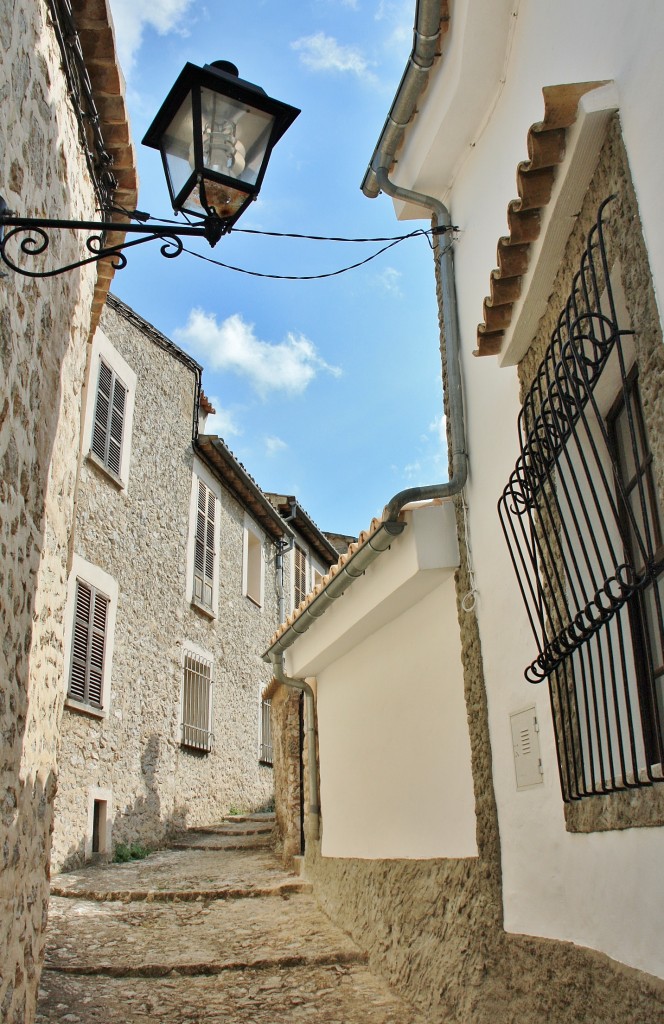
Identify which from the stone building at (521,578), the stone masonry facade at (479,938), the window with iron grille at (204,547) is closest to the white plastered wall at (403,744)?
the stone building at (521,578)

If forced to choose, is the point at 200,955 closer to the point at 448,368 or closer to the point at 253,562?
the point at 448,368

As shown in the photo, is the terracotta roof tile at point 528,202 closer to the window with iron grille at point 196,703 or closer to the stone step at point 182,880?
Answer: the stone step at point 182,880

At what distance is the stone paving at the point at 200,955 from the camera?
5.31 meters

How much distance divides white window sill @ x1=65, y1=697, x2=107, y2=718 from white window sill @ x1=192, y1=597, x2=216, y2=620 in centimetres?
343

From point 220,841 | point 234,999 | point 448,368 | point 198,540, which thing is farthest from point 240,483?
point 234,999

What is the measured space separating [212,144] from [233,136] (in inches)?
4.0

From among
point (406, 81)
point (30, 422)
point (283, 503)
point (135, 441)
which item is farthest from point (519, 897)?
point (283, 503)

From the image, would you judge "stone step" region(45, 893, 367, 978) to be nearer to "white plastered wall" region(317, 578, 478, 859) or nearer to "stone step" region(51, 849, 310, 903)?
"stone step" region(51, 849, 310, 903)

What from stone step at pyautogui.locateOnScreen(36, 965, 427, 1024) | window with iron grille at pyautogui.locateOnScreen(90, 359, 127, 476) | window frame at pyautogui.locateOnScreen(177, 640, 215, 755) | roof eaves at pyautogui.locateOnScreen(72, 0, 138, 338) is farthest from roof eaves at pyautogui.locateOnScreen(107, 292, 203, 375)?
stone step at pyautogui.locateOnScreen(36, 965, 427, 1024)

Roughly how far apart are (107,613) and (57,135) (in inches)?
276

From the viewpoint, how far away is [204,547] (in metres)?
14.0

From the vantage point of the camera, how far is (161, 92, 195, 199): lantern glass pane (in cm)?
345

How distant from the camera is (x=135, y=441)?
12.0 m

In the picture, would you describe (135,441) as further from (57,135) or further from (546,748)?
(546,748)
